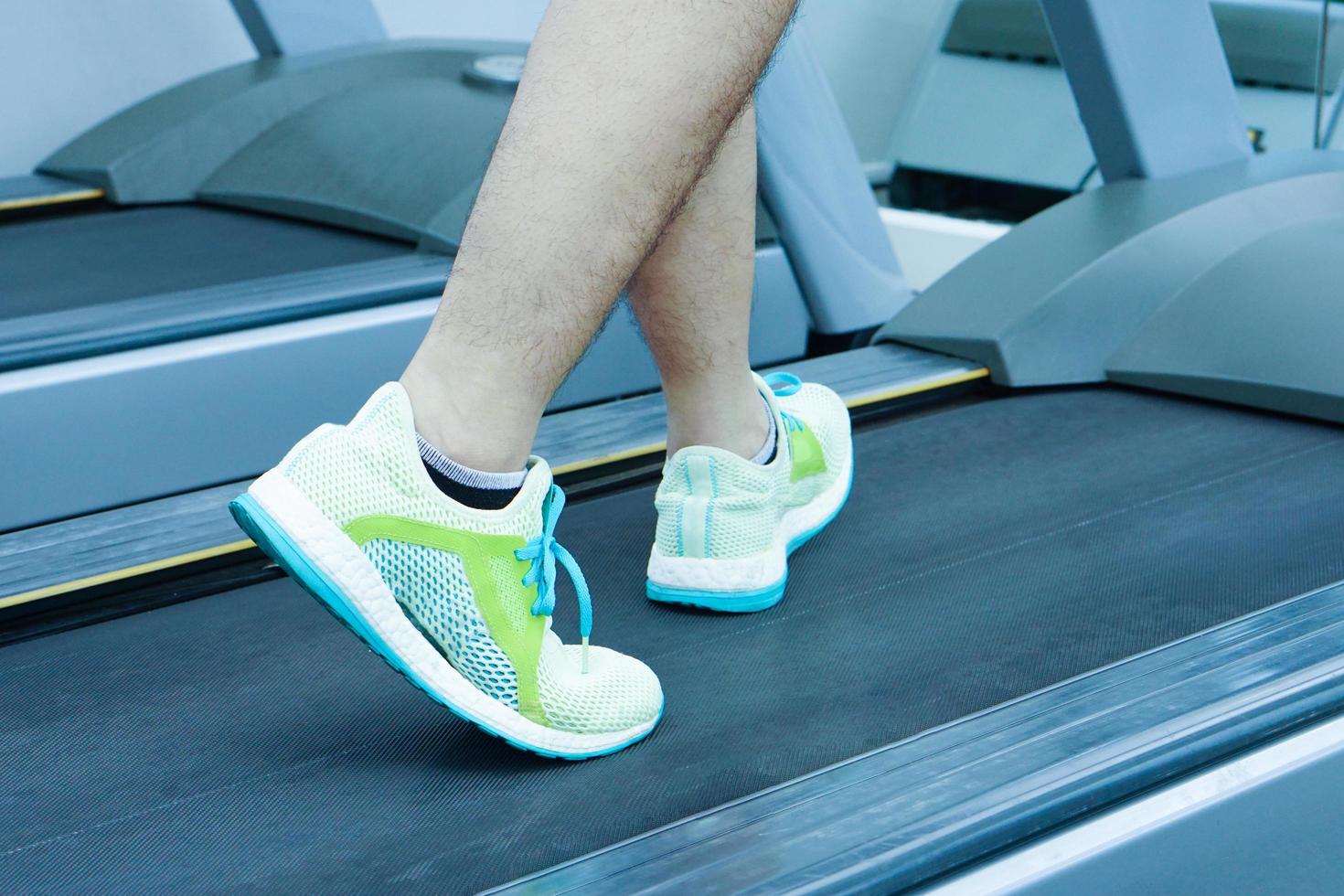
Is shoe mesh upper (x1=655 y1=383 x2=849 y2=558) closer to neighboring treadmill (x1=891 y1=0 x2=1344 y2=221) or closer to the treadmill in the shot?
the treadmill

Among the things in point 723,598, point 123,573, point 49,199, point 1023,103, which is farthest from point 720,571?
Result: point 1023,103

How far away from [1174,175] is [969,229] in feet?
2.54

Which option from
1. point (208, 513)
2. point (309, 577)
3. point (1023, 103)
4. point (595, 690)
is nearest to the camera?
point (309, 577)

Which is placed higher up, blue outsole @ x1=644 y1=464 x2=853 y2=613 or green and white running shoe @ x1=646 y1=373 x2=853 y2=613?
green and white running shoe @ x1=646 y1=373 x2=853 y2=613

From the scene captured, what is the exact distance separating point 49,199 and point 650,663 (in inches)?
83.0

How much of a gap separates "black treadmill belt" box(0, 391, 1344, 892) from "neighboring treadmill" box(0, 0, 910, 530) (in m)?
0.57

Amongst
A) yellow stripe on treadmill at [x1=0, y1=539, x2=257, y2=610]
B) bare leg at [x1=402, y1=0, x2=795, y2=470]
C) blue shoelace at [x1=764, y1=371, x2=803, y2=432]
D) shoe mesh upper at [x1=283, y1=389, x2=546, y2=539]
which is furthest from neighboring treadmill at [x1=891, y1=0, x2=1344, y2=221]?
shoe mesh upper at [x1=283, y1=389, x2=546, y2=539]

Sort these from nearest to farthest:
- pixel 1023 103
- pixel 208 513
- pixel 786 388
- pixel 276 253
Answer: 1. pixel 786 388
2. pixel 208 513
3. pixel 276 253
4. pixel 1023 103

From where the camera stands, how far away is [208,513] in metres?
1.34

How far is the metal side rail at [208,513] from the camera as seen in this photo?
1195mm

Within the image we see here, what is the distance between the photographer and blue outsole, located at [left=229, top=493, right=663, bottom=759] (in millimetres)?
712

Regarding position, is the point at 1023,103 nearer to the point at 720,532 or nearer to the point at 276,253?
the point at 276,253

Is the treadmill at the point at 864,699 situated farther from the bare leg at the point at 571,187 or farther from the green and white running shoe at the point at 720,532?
the bare leg at the point at 571,187

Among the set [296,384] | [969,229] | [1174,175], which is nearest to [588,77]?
[296,384]
